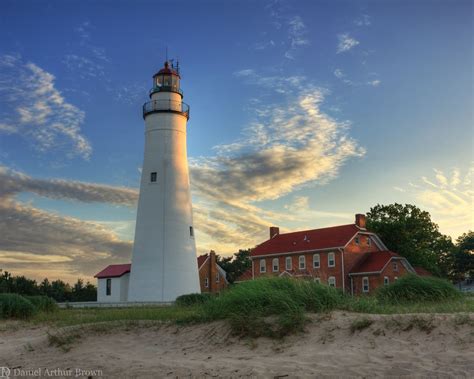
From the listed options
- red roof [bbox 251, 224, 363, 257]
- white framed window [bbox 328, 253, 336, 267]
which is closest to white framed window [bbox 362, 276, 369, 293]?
white framed window [bbox 328, 253, 336, 267]

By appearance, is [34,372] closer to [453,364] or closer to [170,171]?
[453,364]

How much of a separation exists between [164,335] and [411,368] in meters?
6.57

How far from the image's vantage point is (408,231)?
59125 mm

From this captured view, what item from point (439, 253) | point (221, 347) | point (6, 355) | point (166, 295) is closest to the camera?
point (221, 347)

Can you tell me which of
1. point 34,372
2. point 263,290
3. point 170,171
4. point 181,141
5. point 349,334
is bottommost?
point 34,372

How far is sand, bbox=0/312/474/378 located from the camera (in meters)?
8.84

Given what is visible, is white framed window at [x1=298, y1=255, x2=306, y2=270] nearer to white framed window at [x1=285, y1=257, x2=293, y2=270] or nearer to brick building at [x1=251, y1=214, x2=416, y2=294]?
brick building at [x1=251, y1=214, x2=416, y2=294]

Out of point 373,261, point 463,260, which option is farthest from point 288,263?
point 463,260

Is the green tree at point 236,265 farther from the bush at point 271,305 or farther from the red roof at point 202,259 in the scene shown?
the bush at point 271,305

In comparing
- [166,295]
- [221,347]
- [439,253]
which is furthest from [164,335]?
[439,253]

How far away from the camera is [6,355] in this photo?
41.0 feet

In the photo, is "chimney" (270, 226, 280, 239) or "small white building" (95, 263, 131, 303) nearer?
"small white building" (95, 263, 131, 303)

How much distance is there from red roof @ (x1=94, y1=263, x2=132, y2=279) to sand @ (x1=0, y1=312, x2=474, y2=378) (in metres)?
30.5

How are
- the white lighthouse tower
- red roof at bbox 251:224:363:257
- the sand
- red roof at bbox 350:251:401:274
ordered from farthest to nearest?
red roof at bbox 251:224:363:257 → red roof at bbox 350:251:401:274 → the white lighthouse tower → the sand
